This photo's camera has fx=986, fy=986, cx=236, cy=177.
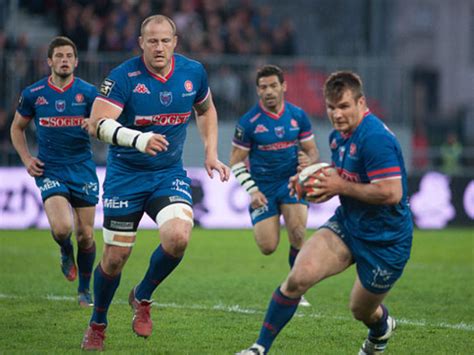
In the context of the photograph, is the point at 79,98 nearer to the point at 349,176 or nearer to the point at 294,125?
the point at 294,125

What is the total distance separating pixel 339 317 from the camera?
9.87 metres

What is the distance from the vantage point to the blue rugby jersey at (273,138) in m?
11.6

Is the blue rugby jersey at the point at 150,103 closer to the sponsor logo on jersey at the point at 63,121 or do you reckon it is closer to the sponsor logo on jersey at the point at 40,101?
the sponsor logo on jersey at the point at 63,121

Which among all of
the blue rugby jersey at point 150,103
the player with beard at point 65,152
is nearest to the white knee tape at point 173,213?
the blue rugby jersey at point 150,103

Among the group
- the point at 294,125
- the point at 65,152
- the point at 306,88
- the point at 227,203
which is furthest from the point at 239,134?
the point at 306,88

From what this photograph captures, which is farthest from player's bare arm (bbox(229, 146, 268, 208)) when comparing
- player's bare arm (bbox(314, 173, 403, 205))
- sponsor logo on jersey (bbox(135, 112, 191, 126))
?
player's bare arm (bbox(314, 173, 403, 205))

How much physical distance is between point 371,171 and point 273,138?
4764mm

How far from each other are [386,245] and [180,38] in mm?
17177

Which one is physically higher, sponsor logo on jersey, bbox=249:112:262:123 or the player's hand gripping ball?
the player's hand gripping ball

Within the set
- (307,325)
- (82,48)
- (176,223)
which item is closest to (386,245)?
(176,223)

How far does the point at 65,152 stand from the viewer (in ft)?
35.0

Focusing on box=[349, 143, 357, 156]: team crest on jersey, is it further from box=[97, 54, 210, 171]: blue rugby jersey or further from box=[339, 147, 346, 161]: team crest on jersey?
box=[97, 54, 210, 171]: blue rugby jersey

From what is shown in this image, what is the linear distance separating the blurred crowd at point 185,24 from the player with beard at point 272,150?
1157 centimetres

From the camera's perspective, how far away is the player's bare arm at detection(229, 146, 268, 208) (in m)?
10.8
